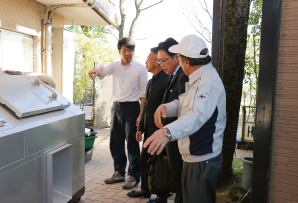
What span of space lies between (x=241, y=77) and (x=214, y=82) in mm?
2331

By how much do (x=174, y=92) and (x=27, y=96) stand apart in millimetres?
1405

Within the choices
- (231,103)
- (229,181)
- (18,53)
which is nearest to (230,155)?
(229,181)

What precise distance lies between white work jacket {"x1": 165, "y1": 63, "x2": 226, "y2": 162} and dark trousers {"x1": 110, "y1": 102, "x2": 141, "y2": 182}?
6.61ft

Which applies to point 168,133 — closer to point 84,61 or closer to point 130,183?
point 130,183

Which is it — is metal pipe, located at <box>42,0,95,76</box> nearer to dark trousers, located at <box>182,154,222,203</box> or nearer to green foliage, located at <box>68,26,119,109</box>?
green foliage, located at <box>68,26,119,109</box>

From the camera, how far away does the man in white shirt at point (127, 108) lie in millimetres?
3930

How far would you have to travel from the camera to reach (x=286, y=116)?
2.21 meters

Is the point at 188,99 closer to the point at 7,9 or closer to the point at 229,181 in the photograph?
the point at 229,181

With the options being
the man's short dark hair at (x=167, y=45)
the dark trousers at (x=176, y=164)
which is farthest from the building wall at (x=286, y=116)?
the man's short dark hair at (x=167, y=45)

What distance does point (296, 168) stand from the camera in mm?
2207

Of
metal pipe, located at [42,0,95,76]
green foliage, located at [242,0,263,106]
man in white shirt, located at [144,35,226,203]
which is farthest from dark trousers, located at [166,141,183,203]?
metal pipe, located at [42,0,95,76]

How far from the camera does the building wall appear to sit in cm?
215

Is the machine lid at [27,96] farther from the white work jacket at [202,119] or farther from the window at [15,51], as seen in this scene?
the window at [15,51]

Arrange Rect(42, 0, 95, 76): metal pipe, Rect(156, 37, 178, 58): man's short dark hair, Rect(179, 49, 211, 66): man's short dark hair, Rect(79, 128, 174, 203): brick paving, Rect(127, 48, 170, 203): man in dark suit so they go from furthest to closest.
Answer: Rect(42, 0, 95, 76): metal pipe → Rect(79, 128, 174, 203): brick paving → Rect(127, 48, 170, 203): man in dark suit → Rect(156, 37, 178, 58): man's short dark hair → Rect(179, 49, 211, 66): man's short dark hair
